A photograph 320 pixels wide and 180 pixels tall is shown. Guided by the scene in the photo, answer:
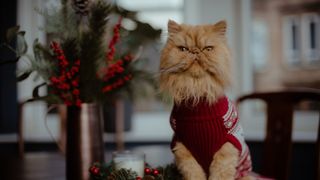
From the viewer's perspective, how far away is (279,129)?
1.50 metres

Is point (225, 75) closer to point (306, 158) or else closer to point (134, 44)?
point (134, 44)

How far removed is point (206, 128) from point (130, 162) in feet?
0.77

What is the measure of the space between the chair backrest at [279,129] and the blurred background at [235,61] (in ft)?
2.80

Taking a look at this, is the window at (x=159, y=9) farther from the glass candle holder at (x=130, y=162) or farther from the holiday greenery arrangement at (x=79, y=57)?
the glass candle holder at (x=130, y=162)

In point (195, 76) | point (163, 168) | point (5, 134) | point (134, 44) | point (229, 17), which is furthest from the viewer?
point (5, 134)

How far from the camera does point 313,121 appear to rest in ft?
7.98

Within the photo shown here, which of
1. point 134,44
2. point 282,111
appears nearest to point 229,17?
point 282,111

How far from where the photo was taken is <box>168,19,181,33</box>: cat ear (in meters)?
0.81

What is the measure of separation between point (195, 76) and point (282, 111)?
82 centimetres

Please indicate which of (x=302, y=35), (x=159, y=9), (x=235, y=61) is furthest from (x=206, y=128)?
(x=302, y=35)

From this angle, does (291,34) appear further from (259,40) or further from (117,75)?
(117,75)

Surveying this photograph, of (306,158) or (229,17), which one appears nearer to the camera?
(306,158)

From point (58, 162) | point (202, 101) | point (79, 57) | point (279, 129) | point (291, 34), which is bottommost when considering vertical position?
point (58, 162)

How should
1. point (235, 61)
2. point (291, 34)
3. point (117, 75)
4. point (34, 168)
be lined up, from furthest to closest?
point (291, 34), point (235, 61), point (34, 168), point (117, 75)
